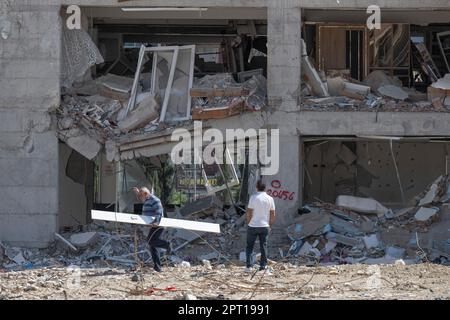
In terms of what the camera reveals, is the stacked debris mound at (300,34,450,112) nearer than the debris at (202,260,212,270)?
No

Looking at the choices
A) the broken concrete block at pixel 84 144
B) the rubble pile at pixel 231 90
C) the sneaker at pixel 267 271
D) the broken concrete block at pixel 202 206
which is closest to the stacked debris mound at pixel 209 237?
the broken concrete block at pixel 202 206

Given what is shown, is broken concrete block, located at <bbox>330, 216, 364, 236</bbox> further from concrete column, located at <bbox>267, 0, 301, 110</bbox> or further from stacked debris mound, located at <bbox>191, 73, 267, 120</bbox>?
stacked debris mound, located at <bbox>191, 73, 267, 120</bbox>

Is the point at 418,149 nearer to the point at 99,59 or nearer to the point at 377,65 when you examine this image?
the point at 377,65

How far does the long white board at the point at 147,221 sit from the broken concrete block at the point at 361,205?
307 centimetres

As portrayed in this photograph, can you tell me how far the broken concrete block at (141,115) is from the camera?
20.7m

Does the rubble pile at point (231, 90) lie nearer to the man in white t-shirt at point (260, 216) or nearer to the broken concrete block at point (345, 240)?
the broken concrete block at point (345, 240)

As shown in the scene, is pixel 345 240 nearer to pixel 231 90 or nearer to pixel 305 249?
pixel 305 249

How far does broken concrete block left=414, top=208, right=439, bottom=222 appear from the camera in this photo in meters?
19.8

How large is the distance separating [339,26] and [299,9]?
2.86 meters

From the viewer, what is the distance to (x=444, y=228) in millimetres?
19641

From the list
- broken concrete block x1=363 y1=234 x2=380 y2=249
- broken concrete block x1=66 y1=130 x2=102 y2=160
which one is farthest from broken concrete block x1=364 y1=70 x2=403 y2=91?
broken concrete block x1=66 y1=130 x2=102 y2=160

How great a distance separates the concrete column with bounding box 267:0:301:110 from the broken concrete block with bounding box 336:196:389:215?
2.35 metres

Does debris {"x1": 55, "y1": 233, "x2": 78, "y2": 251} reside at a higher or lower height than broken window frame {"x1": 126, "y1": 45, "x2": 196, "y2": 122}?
lower
